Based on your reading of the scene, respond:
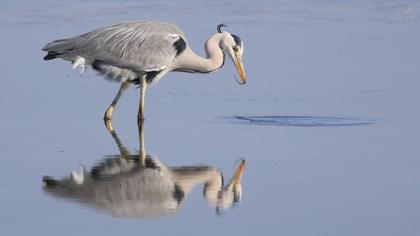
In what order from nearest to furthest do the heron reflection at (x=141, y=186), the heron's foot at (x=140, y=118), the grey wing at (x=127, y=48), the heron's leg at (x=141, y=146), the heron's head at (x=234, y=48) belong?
the heron reflection at (x=141, y=186), the heron's leg at (x=141, y=146), the heron's foot at (x=140, y=118), the grey wing at (x=127, y=48), the heron's head at (x=234, y=48)

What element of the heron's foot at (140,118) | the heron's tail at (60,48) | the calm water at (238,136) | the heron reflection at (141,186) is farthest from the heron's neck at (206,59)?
the heron reflection at (141,186)

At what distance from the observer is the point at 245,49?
1727 centimetres

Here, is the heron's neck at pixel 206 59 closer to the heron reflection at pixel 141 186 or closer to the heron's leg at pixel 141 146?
the heron's leg at pixel 141 146

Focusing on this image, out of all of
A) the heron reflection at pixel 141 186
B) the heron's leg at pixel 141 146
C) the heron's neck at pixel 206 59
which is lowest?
the heron reflection at pixel 141 186

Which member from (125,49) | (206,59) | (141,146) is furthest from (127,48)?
(141,146)

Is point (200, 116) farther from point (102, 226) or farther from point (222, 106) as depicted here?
point (102, 226)

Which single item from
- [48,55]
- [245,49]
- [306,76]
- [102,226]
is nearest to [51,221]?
[102,226]

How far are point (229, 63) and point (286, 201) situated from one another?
7.57m

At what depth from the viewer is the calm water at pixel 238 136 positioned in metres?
8.48

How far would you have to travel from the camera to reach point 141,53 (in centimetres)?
1330

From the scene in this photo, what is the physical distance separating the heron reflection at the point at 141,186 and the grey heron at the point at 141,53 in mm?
2822

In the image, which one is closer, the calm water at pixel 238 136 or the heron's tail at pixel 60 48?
the calm water at pixel 238 136

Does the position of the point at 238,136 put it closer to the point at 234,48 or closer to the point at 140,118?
the point at 140,118

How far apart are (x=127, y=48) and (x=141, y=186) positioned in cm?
415
